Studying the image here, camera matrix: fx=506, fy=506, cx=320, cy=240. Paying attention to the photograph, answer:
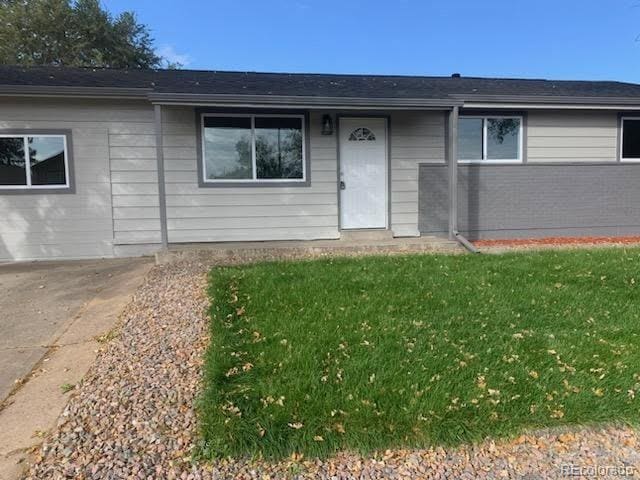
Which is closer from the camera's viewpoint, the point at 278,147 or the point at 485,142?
the point at 278,147

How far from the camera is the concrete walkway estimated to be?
306cm

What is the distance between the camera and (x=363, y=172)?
9391 millimetres

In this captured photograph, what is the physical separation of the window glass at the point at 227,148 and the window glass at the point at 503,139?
15.1 ft

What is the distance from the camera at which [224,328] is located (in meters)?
4.34

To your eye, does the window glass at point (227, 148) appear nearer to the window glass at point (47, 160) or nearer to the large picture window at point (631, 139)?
the window glass at point (47, 160)

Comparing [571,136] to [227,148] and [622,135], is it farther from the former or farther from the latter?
[227,148]

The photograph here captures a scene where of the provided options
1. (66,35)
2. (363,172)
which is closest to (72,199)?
(363,172)

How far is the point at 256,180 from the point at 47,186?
3.50 meters

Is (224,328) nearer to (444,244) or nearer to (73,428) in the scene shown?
(73,428)

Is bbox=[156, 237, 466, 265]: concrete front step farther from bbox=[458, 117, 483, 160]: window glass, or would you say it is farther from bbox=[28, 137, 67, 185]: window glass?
bbox=[28, 137, 67, 185]: window glass

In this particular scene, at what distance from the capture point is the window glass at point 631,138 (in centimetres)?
1022

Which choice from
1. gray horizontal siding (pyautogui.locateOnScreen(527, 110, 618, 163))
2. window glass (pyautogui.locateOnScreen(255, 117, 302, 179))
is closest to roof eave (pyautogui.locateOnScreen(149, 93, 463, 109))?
window glass (pyautogui.locateOnScreen(255, 117, 302, 179))

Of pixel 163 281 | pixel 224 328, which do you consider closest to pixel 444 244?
pixel 163 281

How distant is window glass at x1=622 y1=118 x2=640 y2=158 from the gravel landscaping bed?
905cm
